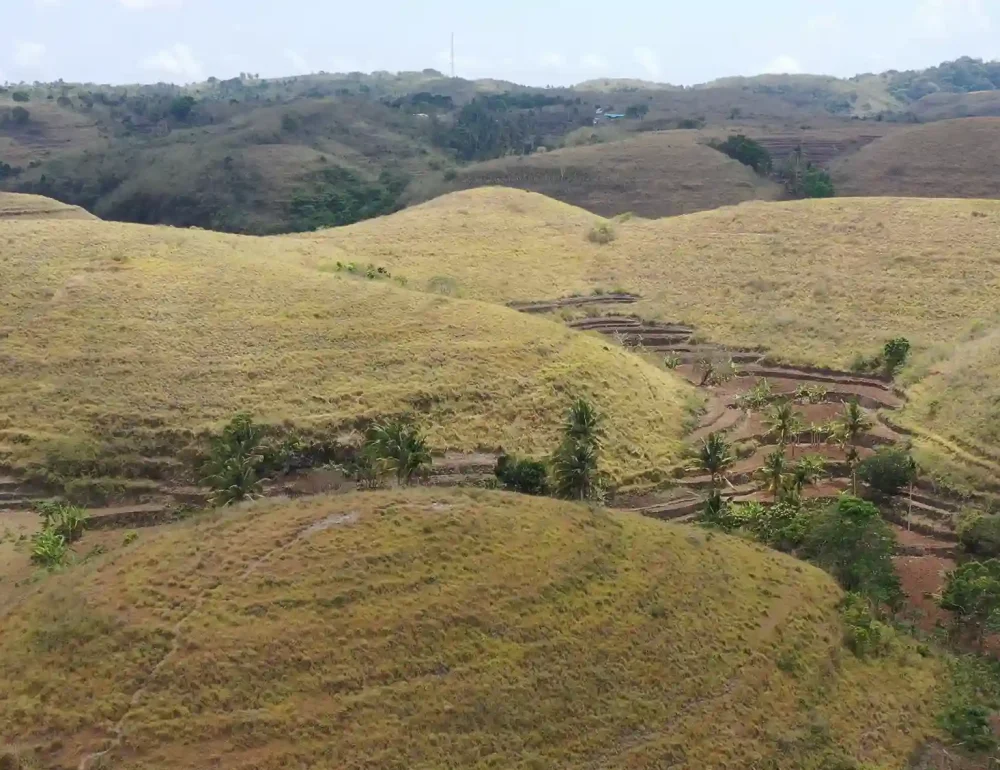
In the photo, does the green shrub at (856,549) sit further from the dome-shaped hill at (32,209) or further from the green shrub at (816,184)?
the green shrub at (816,184)

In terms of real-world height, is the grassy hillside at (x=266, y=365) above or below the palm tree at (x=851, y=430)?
above

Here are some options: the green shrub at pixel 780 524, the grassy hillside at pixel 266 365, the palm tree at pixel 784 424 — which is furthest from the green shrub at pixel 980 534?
the grassy hillside at pixel 266 365

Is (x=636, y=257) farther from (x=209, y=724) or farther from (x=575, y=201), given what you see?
(x=209, y=724)

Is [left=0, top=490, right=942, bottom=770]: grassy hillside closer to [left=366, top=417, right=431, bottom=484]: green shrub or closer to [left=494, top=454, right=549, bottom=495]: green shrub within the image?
[left=366, top=417, right=431, bottom=484]: green shrub

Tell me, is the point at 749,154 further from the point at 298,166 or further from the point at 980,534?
the point at 980,534

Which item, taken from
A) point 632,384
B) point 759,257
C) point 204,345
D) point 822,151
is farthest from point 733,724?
point 822,151

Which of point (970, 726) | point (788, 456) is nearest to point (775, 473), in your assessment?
point (788, 456)

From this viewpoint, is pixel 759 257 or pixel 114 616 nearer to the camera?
pixel 114 616
